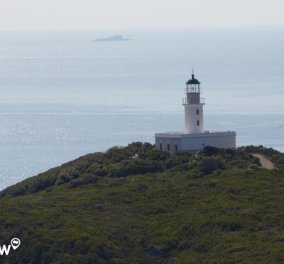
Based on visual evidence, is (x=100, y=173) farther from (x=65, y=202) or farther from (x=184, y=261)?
(x=184, y=261)

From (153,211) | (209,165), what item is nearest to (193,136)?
(209,165)

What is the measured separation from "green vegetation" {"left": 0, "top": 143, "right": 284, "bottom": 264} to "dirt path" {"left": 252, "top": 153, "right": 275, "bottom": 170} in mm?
310

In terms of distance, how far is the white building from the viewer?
47469 mm

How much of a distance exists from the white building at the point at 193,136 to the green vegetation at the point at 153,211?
133 cm

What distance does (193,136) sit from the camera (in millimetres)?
47594

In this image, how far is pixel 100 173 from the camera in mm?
44156

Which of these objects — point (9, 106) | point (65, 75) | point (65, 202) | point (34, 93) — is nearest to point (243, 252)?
point (65, 202)

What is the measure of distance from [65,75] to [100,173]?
146 meters

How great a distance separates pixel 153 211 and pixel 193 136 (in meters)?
9.99

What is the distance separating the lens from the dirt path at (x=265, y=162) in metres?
43.7

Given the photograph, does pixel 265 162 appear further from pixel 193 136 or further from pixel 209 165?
pixel 193 136

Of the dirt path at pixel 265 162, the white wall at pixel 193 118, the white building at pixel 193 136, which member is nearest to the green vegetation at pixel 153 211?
the dirt path at pixel 265 162

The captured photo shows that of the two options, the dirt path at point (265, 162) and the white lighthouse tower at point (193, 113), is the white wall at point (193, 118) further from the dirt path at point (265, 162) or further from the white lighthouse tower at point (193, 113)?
the dirt path at point (265, 162)

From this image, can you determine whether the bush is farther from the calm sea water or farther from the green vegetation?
the calm sea water
